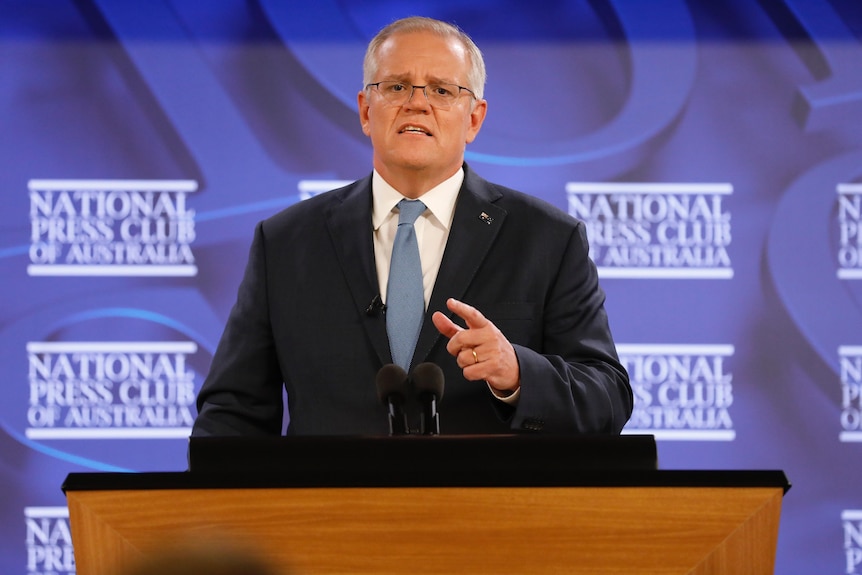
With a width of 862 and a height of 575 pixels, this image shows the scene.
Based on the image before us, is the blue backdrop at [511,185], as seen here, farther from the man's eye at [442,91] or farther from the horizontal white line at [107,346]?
the man's eye at [442,91]

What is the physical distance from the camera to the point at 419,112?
101 inches

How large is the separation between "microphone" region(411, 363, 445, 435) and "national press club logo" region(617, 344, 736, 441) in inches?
85.1

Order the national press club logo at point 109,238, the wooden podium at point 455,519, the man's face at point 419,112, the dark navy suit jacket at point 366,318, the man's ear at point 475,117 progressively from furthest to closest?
1. the national press club logo at point 109,238
2. the man's ear at point 475,117
3. the man's face at point 419,112
4. the dark navy suit jacket at point 366,318
5. the wooden podium at point 455,519

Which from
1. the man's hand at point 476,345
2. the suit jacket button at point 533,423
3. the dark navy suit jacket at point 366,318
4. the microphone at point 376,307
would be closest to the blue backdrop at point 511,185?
the dark navy suit jacket at point 366,318

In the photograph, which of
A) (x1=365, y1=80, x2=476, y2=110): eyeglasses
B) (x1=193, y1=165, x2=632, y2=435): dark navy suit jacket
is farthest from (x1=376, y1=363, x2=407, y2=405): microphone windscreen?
(x1=365, y1=80, x2=476, y2=110): eyeglasses

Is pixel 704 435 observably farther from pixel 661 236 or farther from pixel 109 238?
pixel 109 238

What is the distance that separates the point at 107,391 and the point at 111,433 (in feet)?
0.49

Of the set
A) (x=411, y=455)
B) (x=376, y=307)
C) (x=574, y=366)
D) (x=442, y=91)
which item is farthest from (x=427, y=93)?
(x=411, y=455)

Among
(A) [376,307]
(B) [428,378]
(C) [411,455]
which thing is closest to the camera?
(C) [411,455]

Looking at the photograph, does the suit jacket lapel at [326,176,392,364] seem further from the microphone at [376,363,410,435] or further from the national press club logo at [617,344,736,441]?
the national press club logo at [617,344,736,441]

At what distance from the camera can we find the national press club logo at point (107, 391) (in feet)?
12.9

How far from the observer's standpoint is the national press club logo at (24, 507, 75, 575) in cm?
390

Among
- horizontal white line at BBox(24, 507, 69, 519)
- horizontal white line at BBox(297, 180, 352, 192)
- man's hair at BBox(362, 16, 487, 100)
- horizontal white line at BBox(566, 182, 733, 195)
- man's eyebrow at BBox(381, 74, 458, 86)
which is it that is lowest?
horizontal white line at BBox(24, 507, 69, 519)

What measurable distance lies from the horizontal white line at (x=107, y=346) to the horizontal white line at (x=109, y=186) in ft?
1.79
